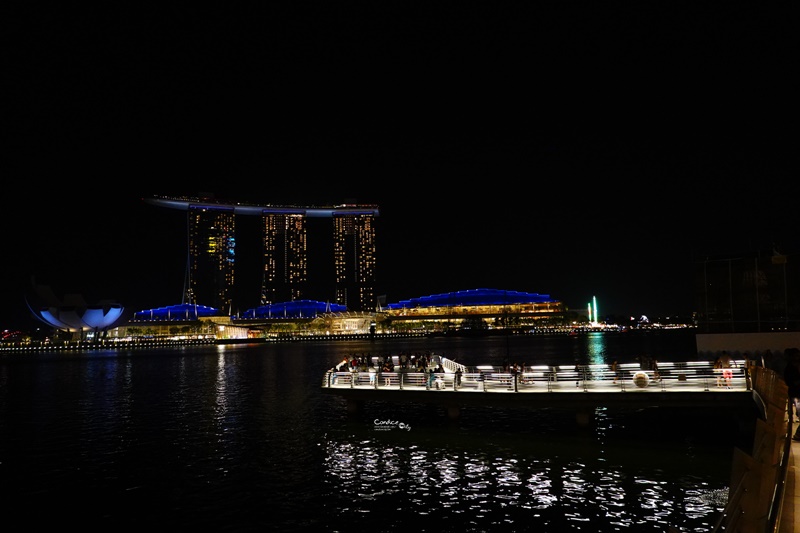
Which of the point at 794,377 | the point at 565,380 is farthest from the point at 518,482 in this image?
the point at 565,380

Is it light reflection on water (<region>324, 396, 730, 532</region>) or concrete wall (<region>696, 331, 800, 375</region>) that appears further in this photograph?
concrete wall (<region>696, 331, 800, 375</region>)

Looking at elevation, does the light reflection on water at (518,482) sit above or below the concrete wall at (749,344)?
below

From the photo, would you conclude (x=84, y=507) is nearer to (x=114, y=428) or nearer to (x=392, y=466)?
(x=392, y=466)

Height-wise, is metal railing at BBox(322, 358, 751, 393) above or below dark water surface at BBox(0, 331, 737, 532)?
above

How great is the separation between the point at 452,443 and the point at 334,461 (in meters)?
5.55

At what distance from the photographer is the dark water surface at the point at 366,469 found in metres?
18.0

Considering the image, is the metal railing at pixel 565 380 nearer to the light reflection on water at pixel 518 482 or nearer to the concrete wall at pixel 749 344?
the light reflection on water at pixel 518 482

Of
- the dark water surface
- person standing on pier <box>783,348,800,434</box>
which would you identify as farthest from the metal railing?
person standing on pier <box>783,348,800,434</box>

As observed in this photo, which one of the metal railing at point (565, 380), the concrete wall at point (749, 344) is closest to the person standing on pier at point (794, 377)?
the metal railing at point (565, 380)

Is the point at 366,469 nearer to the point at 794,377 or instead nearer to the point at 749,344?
the point at 794,377

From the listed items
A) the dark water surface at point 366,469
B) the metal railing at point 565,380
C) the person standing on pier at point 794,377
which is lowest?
the dark water surface at point 366,469

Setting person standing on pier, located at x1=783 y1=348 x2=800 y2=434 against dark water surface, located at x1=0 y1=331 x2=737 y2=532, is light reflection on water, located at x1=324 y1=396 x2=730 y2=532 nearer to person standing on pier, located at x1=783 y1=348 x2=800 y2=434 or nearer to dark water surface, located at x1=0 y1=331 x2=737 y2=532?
dark water surface, located at x1=0 y1=331 x2=737 y2=532

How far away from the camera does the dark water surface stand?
58.9 ft

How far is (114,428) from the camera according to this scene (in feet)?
114
